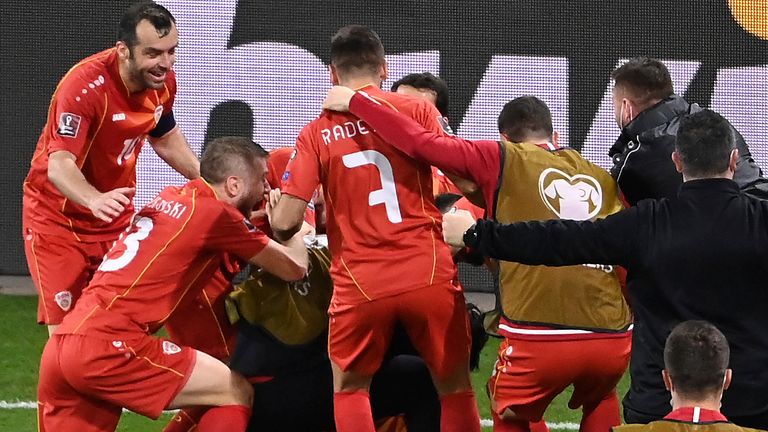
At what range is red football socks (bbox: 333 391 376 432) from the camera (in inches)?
190

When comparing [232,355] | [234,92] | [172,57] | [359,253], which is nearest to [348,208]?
[359,253]

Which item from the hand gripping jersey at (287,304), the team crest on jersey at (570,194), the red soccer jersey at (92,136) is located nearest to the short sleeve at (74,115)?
the red soccer jersey at (92,136)

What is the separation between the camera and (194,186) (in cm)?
505

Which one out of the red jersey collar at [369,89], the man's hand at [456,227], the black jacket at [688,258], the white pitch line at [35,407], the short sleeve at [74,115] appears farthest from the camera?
the white pitch line at [35,407]

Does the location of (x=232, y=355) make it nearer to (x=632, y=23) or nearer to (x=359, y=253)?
(x=359, y=253)

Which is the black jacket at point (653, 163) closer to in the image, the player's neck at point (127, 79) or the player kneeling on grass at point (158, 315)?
the player kneeling on grass at point (158, 315)

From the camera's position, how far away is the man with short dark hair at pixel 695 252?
3.75 meters

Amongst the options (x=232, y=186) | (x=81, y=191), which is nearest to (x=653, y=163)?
(x=232, y=186)

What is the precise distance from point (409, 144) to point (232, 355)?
1.23 m

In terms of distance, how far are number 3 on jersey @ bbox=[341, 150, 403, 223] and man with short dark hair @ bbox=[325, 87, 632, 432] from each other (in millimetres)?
164

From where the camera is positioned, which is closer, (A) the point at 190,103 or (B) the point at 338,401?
(B) the point at 338,401

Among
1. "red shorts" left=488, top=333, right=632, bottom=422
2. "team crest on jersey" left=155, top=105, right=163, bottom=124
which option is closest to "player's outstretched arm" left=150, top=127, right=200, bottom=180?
"team crest on jersey" left=155, top=105, right=163, bottom=124

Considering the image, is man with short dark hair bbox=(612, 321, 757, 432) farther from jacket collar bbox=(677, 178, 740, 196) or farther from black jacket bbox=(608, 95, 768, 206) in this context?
black jacket bbox=(608, 95, 768, 206)

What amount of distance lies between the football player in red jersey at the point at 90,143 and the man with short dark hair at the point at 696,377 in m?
3.09
